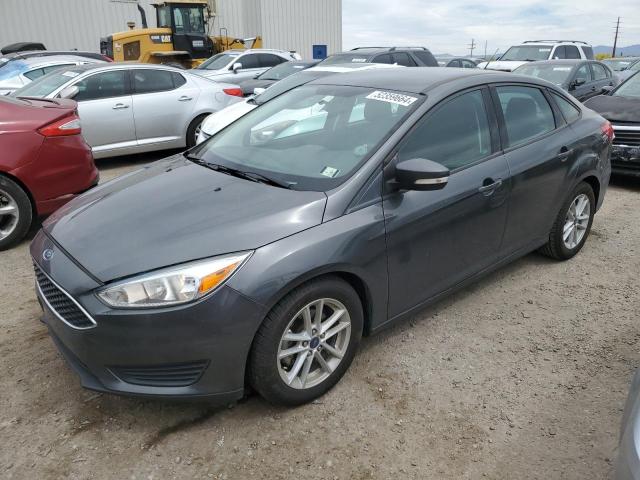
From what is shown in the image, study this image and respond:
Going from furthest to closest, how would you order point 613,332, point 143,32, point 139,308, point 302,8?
1. point 302,8
2. point 143,32
3. point 613,332
4. point 139,308

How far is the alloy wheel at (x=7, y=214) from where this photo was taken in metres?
4.41

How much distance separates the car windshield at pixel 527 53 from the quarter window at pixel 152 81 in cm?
1026

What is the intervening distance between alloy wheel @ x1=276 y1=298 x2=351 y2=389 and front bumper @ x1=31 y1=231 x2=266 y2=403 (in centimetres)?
25

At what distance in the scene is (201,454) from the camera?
7.58ft

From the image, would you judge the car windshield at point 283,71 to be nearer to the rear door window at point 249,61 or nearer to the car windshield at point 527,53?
the rear door window at point 249,61

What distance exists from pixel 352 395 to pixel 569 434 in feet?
3.38

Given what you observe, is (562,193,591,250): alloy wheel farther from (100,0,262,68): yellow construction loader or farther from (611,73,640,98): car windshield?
(100,0,262,68): yellow construction loader

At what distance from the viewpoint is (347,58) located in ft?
31.8

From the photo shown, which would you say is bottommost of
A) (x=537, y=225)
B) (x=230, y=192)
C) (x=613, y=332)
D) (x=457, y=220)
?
(x=613, y=332)

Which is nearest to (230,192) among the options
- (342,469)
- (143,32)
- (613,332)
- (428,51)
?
(342,469)

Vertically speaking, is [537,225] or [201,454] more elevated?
[537,225]

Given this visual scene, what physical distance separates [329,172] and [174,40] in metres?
17.8

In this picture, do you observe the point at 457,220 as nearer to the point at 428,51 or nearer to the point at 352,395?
the point at 352,395

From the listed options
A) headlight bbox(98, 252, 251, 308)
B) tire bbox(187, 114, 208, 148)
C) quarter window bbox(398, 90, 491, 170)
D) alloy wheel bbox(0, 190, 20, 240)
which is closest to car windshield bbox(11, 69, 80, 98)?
tire bbox(187, 114, 208, 148)
